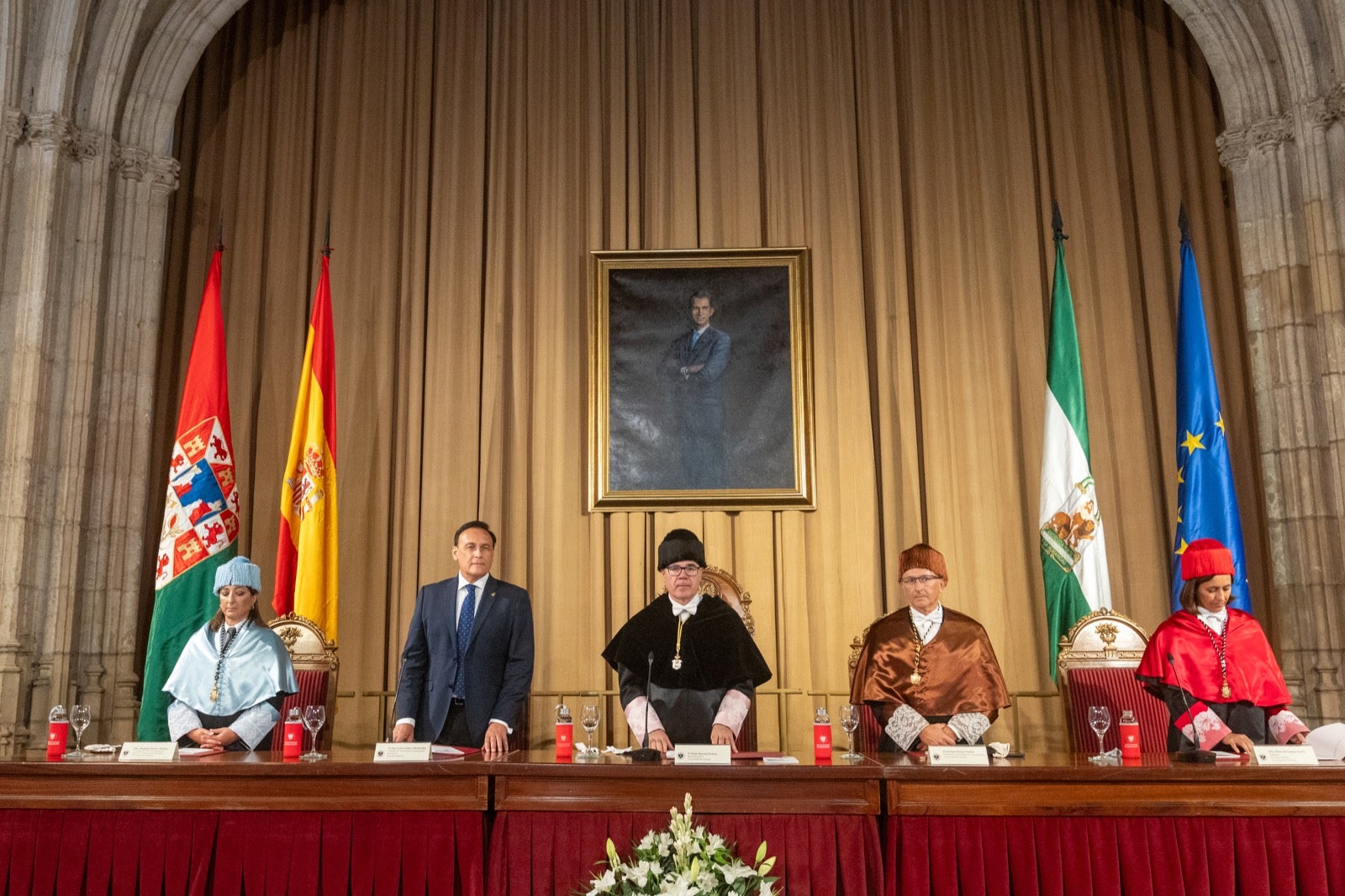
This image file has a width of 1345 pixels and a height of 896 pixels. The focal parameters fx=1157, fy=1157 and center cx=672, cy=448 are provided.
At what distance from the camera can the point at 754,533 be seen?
21.3 feet

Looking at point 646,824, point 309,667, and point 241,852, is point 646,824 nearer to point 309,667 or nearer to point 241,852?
point 241,852

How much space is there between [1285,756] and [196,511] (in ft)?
17.2

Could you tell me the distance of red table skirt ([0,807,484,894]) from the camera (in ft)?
11.6

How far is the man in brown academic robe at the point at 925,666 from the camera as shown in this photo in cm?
474

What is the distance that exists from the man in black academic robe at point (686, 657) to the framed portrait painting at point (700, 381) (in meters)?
1.77

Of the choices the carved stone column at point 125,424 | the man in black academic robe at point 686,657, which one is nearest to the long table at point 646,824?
the man in black academic robe at point 686,657

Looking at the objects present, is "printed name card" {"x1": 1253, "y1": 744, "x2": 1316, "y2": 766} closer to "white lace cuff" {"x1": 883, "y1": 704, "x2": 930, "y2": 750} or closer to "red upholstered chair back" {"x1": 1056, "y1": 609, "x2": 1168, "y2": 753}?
"white lace cuff" {"x1": 883, "y1": 704, "x2": 930, "y2": 750}

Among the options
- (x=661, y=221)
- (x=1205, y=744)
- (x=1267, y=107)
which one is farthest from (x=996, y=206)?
(x=1205, y=744)

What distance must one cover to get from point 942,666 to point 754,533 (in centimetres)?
188

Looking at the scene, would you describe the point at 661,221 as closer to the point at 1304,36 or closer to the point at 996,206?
the point at 996,206

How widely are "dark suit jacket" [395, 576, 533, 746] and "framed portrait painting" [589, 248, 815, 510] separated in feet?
5.50

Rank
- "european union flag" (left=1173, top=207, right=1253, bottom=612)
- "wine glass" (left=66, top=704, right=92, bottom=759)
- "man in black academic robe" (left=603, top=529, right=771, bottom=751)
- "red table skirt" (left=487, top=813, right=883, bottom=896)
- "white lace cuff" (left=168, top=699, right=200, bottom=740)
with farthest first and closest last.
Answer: "european union flag" (left=1173, top=207, right=1253, bottom=612) → "man in black academic robe" (left=603, top=529, right=771, bottom=751) → "white lace cuff" (left=168, top=699, right=200, bottom=740) → "wine glass" (left=66, top=704, right=92, bottom=759) → "red table skirt" (left=487, top=813, right=883, bottom=896)

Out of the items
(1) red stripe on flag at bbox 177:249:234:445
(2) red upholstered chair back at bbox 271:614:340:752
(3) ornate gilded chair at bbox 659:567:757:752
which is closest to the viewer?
(2) red upholstered chair back at bbox 271:614:340:752

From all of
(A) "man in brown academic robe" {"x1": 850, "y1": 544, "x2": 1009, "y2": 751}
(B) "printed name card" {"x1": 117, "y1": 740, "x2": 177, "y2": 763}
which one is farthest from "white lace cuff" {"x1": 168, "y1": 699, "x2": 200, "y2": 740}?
(A) "man in brown academic robe" {"x1": 850, "y1": 544, "x2": 1009, "y2": 751}
